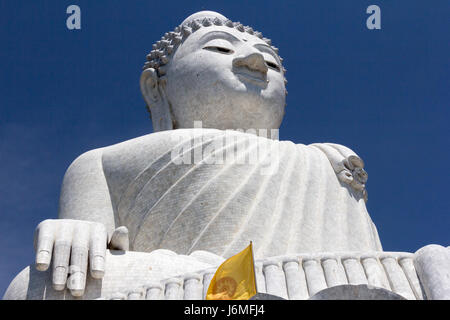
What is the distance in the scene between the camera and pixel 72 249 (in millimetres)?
6773

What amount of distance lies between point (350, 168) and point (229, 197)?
160 centimetres

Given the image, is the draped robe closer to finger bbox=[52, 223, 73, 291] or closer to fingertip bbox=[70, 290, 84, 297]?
finger bbox=[52, 223, 73, 291]

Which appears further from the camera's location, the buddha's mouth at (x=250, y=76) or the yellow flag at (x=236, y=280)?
the buddha's mouth at (x=250, y=76)

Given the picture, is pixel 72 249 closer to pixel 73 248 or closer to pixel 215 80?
pixel 73 248

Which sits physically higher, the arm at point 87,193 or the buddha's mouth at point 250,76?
the buddha's mouth at point 250,76

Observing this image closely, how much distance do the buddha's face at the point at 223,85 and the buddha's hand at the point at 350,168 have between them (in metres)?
0.94

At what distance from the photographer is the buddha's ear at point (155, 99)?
10.2m

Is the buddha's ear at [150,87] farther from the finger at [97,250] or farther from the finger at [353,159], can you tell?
the finger at [97,250]

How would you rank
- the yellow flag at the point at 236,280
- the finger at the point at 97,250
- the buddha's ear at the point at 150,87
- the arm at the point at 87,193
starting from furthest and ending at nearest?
the buddha's ear at the point at 150,87, the arm at the point at 87,193, the finger at the point at 97,250, the yellow flag at the point at 236,280

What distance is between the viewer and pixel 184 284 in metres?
6.22

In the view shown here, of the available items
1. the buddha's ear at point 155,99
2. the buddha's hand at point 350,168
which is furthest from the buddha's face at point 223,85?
the buddha's hand at point 350,168

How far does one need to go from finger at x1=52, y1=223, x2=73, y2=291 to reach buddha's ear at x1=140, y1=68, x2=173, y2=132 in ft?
10.8

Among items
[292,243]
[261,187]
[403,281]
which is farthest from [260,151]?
[403,281]
